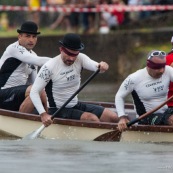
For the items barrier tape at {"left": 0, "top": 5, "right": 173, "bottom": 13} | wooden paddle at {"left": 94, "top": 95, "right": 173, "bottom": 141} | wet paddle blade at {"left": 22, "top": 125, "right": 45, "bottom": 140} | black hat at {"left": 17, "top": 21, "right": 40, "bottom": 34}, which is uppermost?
black hat at {"left": 17, "top": 21, "right": 40, "bottom": 34}

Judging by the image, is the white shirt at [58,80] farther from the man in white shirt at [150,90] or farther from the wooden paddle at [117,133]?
the wooden paddle at [117,133]

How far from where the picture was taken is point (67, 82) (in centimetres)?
1892

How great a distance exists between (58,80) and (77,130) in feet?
2.81

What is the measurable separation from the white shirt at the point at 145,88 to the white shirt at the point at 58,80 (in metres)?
0.73

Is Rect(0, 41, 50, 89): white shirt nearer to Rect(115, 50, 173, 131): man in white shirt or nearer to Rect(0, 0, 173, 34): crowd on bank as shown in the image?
Rect(115, 50, 173, 131): man in white shirt

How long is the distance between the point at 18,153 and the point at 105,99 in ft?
32.3

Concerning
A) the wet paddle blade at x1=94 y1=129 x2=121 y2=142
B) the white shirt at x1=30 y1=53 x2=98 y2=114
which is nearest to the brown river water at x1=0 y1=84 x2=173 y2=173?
the wet paddle blade at x1=94 y1=129 x2=121 y2=142

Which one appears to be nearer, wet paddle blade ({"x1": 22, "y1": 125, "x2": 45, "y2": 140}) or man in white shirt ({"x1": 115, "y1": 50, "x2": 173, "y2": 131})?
man in white shirt ({"x1": 115, "y1": 50, "x2": 173, "y2": 131})

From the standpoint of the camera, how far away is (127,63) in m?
32.4

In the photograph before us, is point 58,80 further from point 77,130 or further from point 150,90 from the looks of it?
point 150,90

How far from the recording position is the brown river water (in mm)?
15547

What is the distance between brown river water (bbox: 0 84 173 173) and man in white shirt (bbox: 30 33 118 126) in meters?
0.60

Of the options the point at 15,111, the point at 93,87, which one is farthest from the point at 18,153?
the point at 93,87

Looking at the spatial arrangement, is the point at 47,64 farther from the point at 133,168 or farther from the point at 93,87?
the point at 93,87
